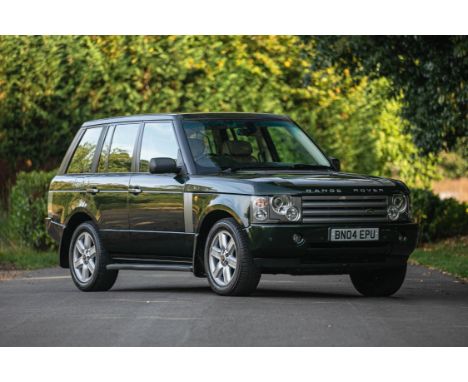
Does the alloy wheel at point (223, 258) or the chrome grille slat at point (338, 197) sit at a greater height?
the chrome grille slat at point (338, 197)

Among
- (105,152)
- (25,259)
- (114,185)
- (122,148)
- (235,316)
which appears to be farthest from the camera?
(25,259)

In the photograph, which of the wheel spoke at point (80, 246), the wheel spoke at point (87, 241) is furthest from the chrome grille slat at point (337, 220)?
the wheel spoke at point (80, 246)

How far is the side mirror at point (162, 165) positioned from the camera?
45.2 feet

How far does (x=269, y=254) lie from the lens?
42.0ft

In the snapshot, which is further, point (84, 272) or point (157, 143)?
point (84, 272)

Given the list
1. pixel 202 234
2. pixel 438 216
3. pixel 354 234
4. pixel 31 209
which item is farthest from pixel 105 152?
pixel 438 216

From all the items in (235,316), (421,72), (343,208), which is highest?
(421,72)

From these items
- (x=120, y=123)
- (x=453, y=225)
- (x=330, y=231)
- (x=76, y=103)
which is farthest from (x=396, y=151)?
(x=330, y=231)

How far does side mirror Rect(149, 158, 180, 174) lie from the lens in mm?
13781

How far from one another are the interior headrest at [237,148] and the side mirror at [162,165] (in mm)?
680

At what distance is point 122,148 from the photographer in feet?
49.9

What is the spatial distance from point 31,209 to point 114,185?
8.37 metres

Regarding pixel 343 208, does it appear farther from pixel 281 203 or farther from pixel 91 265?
pixel 91 265

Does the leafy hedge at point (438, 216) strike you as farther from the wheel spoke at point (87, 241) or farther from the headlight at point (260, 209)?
the headlight at point (260, 209)
